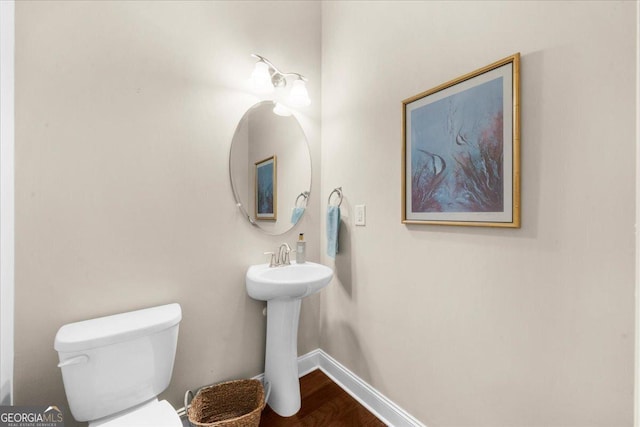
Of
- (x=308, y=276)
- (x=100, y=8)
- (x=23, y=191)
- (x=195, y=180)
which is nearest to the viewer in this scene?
(x=23, y=191)

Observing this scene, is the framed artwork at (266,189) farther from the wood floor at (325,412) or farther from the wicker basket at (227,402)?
the wood floor at (325,412)

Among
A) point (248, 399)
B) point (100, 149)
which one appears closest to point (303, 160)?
point (100, 149)

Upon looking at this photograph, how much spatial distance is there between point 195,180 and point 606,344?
171 cm

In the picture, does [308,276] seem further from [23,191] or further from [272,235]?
[23,191]

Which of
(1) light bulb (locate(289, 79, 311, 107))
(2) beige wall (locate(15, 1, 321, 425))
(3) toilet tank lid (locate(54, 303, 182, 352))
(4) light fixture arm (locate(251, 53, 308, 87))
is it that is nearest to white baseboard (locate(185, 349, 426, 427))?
(2) beige wall (locate(15, 1, 321, 425))

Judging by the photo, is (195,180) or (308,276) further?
(308,276)

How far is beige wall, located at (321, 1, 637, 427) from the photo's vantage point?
0.77 metres

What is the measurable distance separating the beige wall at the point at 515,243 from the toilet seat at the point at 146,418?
102 cm

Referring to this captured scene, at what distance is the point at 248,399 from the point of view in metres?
1.46

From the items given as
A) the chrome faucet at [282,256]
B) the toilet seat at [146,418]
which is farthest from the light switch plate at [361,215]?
the toilet seat at [146,418]

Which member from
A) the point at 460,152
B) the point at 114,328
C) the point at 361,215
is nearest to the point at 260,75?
the point at 361,215

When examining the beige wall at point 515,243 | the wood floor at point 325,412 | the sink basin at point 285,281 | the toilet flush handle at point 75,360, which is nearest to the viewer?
the beige wall at point 515,243

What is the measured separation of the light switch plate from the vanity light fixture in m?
0.74

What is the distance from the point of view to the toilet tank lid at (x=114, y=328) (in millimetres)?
925
